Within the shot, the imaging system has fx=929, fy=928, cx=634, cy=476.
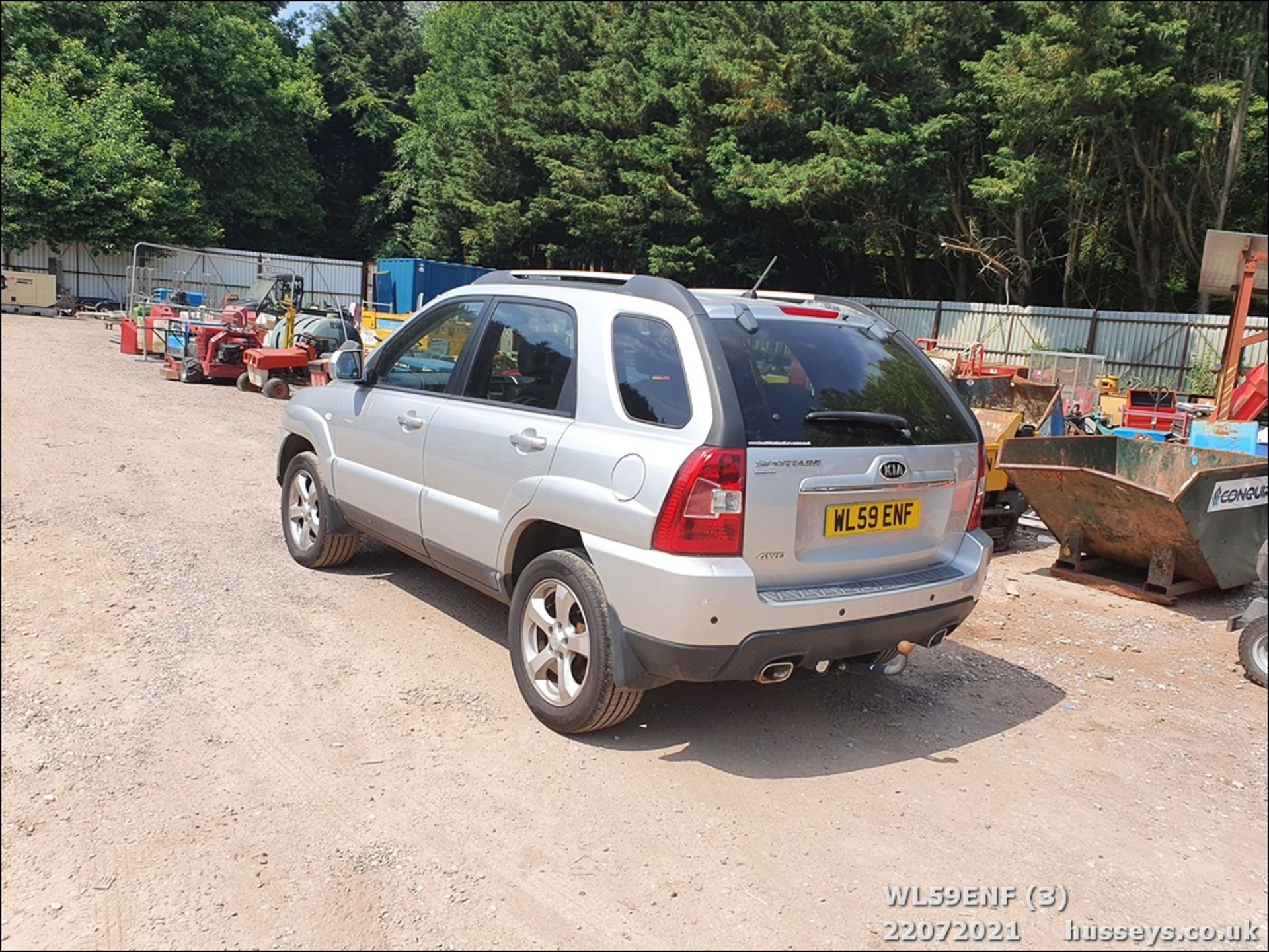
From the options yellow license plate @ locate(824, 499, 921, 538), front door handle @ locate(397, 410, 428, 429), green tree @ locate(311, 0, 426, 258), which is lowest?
yellow license plate @ locate(824, 499, 921, 538)

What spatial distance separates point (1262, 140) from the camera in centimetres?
1533

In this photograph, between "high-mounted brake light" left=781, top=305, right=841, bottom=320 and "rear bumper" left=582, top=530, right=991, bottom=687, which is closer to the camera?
"rear bumper" left=582, top=530, right=991, bottom=687

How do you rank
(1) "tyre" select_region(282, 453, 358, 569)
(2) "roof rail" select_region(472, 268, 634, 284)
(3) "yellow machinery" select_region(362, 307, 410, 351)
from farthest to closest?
(3) "yellow machinery" select_region(362, 307, 410, 351) < (1) "tyre" select_region(282, 453, 358, 569) < (2) "roof rail" select_region(472, 268, 634, 284)

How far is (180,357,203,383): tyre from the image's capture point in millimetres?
16484

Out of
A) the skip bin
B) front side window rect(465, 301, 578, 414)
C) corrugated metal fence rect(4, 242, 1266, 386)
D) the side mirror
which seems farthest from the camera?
corrugated metal fence rect(4, 242, 1266, 386)

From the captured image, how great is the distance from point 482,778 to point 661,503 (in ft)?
4.21

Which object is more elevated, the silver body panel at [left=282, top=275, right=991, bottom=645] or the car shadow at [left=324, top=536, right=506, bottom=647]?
the silver body panel at [left=282, top=275, right=991, bottom=645]

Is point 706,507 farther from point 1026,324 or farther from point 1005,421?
point 1026,324

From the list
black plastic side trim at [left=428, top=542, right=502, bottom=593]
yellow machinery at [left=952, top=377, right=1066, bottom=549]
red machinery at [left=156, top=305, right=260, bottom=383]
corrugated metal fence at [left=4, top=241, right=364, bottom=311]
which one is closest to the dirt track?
black plastic side trim at [left=428, top=542, right=502, bottom=593]

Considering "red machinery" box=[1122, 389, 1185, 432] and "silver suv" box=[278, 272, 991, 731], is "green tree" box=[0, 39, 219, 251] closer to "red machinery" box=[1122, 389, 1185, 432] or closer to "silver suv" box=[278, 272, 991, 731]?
"silver suv" box=[278, 272, 991, 731]

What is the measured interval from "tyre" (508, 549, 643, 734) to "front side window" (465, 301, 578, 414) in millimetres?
749

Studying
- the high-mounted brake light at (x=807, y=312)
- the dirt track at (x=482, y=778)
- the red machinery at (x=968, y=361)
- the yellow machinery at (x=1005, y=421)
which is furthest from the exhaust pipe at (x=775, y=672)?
A: the yellow machinery at (x=1005, y=421)

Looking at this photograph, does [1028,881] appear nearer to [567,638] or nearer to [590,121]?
[567,638]

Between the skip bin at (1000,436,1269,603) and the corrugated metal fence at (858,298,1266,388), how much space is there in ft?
52.1
